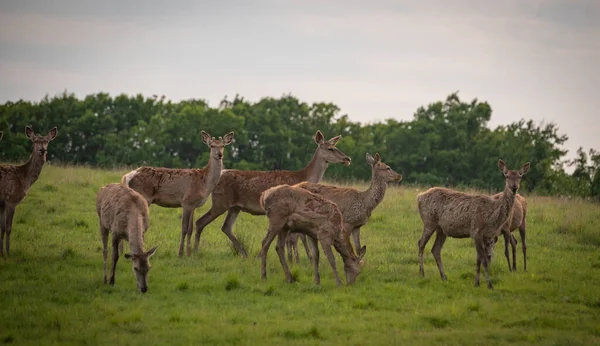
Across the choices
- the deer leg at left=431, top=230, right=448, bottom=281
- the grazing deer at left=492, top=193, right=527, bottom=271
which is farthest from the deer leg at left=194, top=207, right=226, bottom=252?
the grazing deer at left=492, top=193, right=527, bottom=271

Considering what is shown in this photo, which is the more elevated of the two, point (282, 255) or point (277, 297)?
point (282, 255)

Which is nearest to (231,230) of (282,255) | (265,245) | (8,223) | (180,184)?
(180,184)

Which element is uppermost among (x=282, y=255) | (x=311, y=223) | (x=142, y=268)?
(x=311, y=223)

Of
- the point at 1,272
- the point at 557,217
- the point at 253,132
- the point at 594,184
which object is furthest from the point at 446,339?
the point at 253,132

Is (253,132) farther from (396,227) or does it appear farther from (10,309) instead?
(10,309)

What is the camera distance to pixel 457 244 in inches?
780

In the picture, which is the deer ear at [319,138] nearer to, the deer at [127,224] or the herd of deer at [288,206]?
the herd of deer at [288,206]

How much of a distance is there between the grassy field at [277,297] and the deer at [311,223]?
38 cm

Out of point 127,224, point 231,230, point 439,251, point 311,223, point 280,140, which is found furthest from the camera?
point 280,140

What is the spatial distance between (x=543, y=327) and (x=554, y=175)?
123 feet

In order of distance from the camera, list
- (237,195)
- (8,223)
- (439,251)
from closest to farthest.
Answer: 1. (439,251)
2. (8,223)
3. (237,195)

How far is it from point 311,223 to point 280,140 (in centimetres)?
3844

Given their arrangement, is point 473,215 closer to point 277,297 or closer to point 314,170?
point 277,297

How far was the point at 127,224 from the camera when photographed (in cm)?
1413
